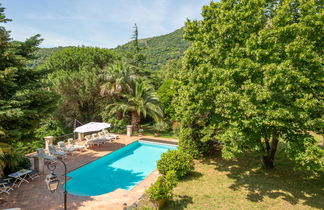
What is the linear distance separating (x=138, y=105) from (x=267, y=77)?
48.3 feet

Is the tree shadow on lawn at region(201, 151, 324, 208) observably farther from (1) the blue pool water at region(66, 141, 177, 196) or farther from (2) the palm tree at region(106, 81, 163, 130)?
(2) the palm tree at region(106, 81, 163, 130)

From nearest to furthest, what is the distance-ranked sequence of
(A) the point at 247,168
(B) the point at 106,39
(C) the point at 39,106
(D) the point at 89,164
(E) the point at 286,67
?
(E) the point at 286,67 < (C) the point at 39,106 < (A) the point at 247,168 < (D) the point at 89,164 < (B) the point at 106,39

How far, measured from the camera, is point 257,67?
779 cm

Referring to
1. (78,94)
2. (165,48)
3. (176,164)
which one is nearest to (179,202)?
(176,164)

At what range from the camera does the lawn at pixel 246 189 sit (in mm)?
7996

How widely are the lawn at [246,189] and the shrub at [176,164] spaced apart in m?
0.57

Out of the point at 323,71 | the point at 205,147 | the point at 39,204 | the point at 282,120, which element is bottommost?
the point at 39,204

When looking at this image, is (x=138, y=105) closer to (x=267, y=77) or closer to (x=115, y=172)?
(x=115, y=172)

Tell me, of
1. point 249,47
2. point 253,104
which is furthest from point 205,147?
point 249,47

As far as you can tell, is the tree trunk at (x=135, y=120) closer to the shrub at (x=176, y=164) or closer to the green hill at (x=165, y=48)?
the shrub at (x=176, y=164)

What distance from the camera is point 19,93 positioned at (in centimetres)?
828

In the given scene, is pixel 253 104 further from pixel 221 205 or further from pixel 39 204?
pixel 39 204

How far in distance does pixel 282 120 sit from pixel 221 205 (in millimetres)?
4170

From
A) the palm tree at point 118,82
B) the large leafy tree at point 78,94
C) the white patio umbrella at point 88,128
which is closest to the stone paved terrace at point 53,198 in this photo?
the white patio umbrella at point 88,128
